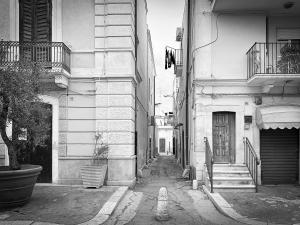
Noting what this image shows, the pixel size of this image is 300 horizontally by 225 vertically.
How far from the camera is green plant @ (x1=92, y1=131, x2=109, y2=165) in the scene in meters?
11.5

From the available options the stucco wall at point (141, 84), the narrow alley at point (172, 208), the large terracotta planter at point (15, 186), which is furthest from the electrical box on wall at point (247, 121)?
the large terracotta planter at point (15, 186)

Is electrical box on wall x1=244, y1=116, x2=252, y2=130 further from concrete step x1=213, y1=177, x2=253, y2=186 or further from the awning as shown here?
concrete step x1=213, y1=177, x2=253, y2=186

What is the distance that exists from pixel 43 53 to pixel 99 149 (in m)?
3.59

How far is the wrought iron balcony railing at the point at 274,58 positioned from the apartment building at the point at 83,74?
396 cm

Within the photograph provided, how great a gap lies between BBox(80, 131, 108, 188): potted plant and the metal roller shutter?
546 centimetres

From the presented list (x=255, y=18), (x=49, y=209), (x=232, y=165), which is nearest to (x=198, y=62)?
(x=255, y=18)

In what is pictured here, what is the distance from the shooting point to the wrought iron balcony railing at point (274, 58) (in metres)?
12.0

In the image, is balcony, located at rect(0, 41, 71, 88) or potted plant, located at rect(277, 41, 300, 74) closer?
balcony, located at rect(0, 41, 71, 88)

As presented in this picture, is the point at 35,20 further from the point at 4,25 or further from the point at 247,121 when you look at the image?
the point at 247,121

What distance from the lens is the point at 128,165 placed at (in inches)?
462

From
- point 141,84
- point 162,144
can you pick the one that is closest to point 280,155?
point 141,84

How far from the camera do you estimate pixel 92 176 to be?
1113 cm

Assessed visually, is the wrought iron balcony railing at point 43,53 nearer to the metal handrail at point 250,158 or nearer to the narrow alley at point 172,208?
the narrow alley at point 172,208

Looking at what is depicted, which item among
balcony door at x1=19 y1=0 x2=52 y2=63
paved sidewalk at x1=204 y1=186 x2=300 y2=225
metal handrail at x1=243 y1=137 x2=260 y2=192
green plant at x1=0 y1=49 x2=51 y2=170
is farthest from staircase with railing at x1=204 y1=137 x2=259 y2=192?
balcony door at x1=19 y1=0 x2=52 y2=63
